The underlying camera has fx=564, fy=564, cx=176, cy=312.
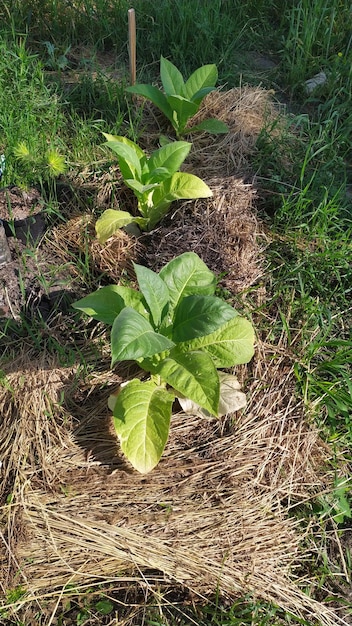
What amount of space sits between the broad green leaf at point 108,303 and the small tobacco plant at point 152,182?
34 centimetres

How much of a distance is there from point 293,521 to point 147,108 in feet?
6.51

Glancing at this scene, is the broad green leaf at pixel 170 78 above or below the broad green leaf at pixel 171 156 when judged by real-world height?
above

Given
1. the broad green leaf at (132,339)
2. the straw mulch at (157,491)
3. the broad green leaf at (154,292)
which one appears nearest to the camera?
the broad green leaf at (132,339)

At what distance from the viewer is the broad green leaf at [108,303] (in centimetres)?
179

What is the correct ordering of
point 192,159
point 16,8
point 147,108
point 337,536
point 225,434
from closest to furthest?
1. point 337,536
2. point 225,434
3. point 192,159
4. point 147,108
5. point 16,8

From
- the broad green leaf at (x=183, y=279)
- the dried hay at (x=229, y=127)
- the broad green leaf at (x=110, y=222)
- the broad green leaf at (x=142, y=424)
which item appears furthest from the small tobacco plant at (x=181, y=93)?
the broad green leaf at (x=142, y=424)

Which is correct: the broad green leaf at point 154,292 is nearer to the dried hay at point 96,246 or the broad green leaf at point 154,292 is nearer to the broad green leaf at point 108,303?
the broad green leaf at point 108,303

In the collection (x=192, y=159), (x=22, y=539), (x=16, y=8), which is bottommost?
(x=22, y=539)

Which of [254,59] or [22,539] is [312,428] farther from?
[254,59]

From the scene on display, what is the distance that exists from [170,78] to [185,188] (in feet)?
2.07

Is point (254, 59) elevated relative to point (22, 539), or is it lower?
elevated

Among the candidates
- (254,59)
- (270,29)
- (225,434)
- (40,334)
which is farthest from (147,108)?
(225,434)

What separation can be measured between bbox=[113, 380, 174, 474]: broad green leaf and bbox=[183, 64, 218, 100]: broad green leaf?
4.69 feet

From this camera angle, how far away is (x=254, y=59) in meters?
3.17
